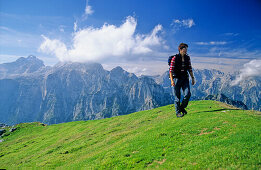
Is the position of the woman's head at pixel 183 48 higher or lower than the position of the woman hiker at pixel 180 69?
higher

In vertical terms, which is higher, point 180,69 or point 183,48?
point 183,48

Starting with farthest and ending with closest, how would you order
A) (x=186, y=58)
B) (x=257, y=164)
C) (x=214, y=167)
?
(x=186, y=58) < (x=214, y=167) < (x=257, y=164)

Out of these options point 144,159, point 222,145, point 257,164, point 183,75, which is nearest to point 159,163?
Result: point 144,159

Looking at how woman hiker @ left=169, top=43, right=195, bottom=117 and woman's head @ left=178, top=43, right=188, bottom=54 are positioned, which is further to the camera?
woman hiker @ left=169, top=43, right=195, bottom=117

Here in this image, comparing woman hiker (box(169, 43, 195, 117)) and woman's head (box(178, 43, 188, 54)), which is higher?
woman's head (box(178, 43, 188, 54))

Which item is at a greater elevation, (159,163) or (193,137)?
(193,137)

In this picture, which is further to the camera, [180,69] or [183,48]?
[180,69]

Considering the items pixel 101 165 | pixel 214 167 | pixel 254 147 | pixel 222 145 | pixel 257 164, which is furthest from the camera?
pixel 101 165

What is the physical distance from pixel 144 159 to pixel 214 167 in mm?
4630

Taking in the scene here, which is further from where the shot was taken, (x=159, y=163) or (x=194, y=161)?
(x=159, y=163)

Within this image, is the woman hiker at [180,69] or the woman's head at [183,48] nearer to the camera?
the woman's head at [183,48]

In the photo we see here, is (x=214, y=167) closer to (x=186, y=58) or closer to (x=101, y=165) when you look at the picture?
(x=101, y=165)

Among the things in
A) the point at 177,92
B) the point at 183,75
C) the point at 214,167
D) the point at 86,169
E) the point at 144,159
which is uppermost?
the point at 183,75

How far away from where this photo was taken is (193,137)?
39.7ft
